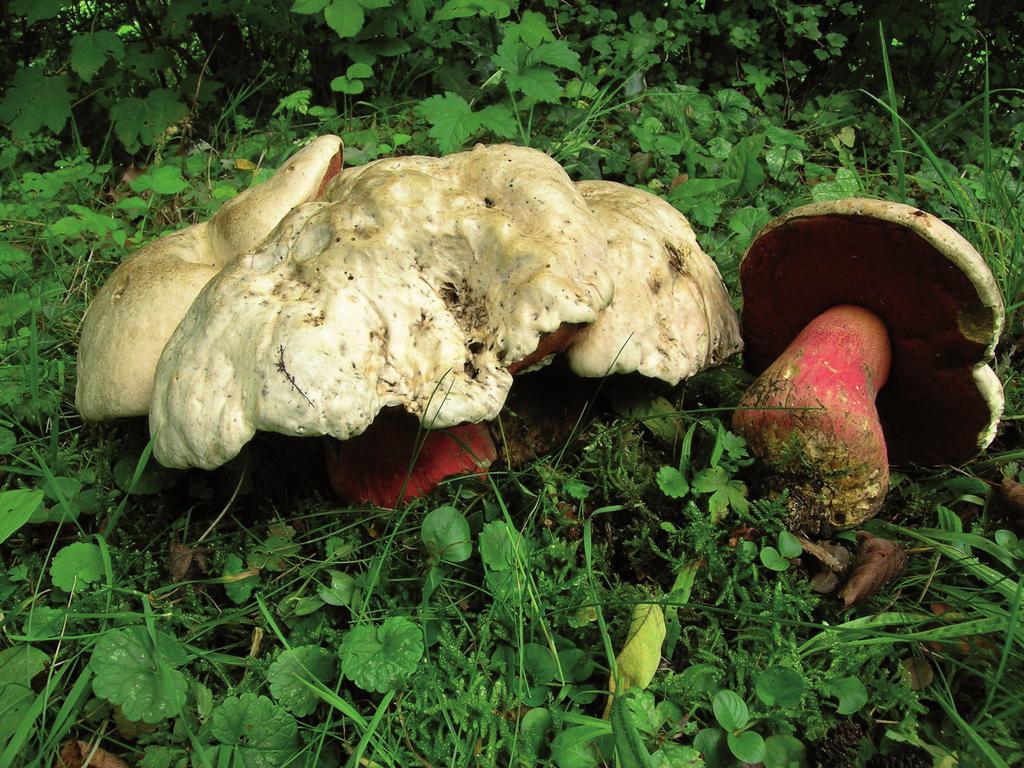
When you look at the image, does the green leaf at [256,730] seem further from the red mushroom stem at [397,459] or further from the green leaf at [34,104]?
the green leaf at [34,104]

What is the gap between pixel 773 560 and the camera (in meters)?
1.84

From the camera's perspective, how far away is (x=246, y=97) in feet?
14.4

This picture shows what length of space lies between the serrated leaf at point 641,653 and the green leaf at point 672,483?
358 millimetres

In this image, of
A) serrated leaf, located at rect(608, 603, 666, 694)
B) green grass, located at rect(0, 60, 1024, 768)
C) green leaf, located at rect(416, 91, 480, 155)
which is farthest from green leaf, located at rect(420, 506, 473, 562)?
green leaf, located at rect(416, 91, 480, 155)

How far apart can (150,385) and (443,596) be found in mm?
982

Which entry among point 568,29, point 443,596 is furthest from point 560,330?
point 568,29

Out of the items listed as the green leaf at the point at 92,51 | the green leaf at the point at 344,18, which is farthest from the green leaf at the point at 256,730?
the green leaf at the point at 92,51

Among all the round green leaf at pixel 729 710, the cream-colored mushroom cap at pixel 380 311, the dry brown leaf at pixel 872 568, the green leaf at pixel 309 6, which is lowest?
the dry brown leaf at pixel 872 568

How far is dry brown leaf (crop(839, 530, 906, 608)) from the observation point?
1.80 meters

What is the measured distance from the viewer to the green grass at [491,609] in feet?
5.11

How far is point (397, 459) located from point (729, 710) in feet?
3.51

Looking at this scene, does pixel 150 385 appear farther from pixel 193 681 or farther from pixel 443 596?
pixel 443 596

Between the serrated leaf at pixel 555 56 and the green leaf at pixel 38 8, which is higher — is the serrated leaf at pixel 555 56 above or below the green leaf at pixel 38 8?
below

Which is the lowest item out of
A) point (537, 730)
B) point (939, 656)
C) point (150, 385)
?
point (939, 656)
